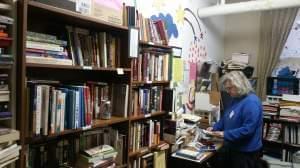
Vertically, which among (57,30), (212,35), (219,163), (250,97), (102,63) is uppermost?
(212,35)

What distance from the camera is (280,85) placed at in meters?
4.34

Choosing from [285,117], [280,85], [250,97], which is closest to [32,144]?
[250,97]

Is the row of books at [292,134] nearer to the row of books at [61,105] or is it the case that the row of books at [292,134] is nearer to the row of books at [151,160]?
the row of books at [151,160]

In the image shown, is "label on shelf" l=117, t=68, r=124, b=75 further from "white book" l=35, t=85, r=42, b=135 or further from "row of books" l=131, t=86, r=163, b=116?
"white book" l=35, t=85, r=42, b=135

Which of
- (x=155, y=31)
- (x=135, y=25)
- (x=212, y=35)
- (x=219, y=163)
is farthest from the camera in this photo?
(x=212, y=35)

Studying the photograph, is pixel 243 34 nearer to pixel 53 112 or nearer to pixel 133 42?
pixel 133 42

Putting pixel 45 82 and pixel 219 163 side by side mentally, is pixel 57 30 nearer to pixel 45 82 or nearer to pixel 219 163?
pixel 45 82

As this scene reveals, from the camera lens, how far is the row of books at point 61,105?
1510 mm

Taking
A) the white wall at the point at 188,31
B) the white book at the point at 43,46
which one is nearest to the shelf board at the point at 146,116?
the white wall at the point at 188,31

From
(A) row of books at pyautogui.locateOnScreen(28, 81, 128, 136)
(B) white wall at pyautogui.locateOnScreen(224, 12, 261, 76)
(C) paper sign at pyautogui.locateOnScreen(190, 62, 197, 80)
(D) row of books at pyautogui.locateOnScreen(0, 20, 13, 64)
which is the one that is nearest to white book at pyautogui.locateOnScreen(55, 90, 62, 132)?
(A) row of books at pyautogui.locateOnScreen(28, 81, 128, 136)

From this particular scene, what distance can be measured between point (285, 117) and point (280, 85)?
0.59 meters

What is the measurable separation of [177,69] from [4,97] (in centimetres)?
218

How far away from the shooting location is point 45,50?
1626 mm

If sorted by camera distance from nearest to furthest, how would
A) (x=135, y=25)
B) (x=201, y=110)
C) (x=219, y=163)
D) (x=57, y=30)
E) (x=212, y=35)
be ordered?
(x=57, y=30)
(x=135, y=25)
(x=219, y=163)
(x=201, y=110)
(x=212, y=35)
